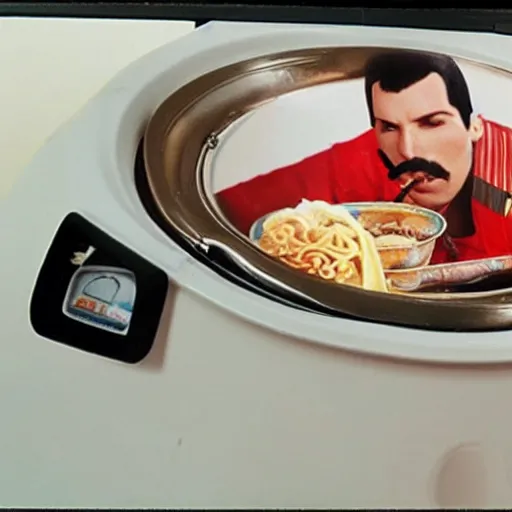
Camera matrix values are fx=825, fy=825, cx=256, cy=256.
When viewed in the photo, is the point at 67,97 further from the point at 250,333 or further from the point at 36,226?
the point at 250,333

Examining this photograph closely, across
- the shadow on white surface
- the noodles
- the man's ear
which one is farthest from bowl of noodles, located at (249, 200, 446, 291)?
the shadow on white surface

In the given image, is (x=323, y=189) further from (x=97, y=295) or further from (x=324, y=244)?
Result: (x=97, y=295)

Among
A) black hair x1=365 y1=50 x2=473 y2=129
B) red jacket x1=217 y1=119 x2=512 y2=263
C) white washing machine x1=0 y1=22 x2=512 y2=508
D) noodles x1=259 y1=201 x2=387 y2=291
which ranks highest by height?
black hair x1=365 y1=50 x2=473 y2=129

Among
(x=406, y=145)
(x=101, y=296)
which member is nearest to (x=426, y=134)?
(x=406, y=145)

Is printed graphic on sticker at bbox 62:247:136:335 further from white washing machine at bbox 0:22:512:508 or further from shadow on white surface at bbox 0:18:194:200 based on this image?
shadow on white surface at bbox 0:18:194:200

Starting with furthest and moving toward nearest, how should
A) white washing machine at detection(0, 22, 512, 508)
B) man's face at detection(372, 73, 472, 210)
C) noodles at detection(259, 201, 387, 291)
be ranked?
man's face at detection(372, 73, 472, 210), noodles at detection(259, 201, 387, 291), white washing machine at detection(0, 22, 512, 508)

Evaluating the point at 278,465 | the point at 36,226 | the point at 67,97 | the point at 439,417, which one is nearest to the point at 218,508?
the point at 278,465

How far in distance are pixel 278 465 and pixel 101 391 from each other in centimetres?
12

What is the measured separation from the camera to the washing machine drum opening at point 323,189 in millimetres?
591

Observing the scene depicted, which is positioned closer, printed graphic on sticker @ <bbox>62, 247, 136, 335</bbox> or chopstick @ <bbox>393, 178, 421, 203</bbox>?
printed graphic on sticker @ <bbox>62, 247, 136, 335</bbox>

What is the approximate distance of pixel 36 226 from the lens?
2.01 ft

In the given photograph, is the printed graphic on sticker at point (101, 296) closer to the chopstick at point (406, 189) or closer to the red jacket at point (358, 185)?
the red jacket at point (358, 185)

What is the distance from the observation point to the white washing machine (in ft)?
1.63

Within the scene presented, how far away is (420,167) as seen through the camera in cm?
74
